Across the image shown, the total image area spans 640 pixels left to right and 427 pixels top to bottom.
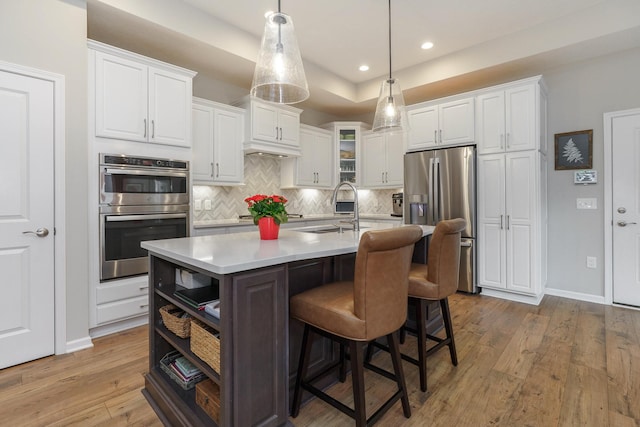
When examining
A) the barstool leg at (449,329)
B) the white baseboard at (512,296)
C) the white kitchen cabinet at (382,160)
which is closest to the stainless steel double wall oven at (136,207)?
the barstool leg at (449,329)

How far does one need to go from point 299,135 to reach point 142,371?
3475mm

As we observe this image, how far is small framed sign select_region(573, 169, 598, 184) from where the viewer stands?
11.5 feet

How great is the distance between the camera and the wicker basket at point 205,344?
54.2 inches

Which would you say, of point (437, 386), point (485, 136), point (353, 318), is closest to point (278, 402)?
point (353, 318)

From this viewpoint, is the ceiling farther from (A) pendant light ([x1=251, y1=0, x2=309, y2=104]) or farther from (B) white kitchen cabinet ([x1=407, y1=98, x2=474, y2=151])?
(A) pendant light ([x1=251, y1=0, x2=309, y2=104])

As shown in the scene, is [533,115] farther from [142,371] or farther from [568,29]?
[142,371]

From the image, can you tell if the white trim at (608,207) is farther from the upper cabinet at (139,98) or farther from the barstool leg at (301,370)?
the upper cabinet at (139,98)

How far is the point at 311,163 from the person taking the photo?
16.2 feet

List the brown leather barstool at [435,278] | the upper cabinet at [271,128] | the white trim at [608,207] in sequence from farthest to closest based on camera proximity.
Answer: the upper cabinet at [271,128] < the white trim at [608,207] < the brown leather barstool at [435,278]

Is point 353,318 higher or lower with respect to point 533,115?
lower

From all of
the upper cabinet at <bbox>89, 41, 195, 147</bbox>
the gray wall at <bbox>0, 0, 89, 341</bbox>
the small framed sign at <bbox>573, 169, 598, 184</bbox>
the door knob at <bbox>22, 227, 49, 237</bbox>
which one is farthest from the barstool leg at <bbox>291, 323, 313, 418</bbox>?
the small framed sign at <bbox>573, 169, 598, 184</bbox>

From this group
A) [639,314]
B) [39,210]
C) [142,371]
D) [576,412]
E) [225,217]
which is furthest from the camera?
[225,217]

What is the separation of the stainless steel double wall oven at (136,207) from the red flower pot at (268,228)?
56.5 inches

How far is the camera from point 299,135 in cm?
468
